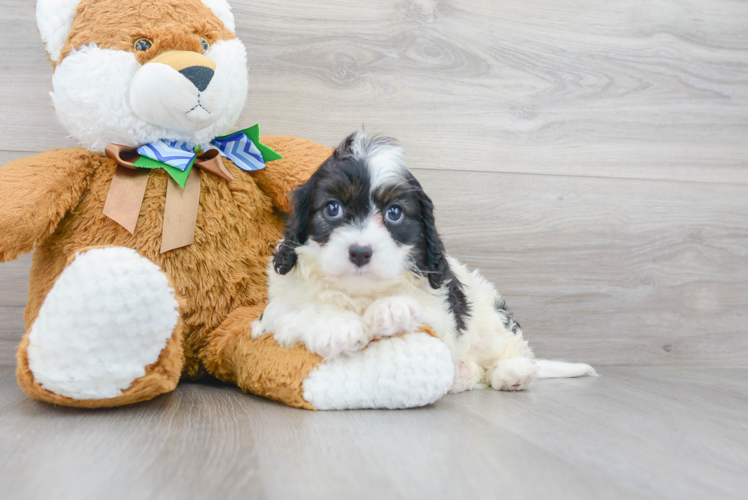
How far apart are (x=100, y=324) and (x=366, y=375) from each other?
0.50 meters

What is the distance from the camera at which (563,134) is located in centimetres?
204

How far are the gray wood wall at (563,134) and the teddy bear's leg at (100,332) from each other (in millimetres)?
840

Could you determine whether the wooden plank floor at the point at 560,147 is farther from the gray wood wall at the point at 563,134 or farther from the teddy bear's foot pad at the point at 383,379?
the teddy bear's foot pad at the point at 383,379

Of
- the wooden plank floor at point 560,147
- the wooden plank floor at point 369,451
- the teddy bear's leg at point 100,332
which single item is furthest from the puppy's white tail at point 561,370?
the teddy bear's leg at point 100,332

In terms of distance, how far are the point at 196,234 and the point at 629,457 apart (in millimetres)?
1037

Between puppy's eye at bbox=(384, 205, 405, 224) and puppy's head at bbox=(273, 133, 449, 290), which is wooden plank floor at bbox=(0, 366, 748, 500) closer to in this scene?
puppy's head at bbox=(273, 133, 449, 290)

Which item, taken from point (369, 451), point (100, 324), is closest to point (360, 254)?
point (369, 451)

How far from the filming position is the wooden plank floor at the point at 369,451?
2.58 ft

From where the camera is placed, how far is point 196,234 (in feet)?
4.67

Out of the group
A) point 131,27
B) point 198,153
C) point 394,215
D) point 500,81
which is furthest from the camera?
point 500,81

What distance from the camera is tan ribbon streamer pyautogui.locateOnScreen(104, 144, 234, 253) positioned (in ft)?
4.46

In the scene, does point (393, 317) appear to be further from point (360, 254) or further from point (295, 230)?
point (295, 230)

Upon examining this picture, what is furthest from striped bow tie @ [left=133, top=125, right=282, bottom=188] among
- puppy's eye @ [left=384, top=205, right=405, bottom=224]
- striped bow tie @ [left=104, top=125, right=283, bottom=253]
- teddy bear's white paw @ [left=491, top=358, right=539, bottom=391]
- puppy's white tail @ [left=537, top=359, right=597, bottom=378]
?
puppy's white tail @ [left=537, top=359, right=597, bottom=378]

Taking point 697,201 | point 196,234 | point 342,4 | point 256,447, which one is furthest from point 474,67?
point 256,447
